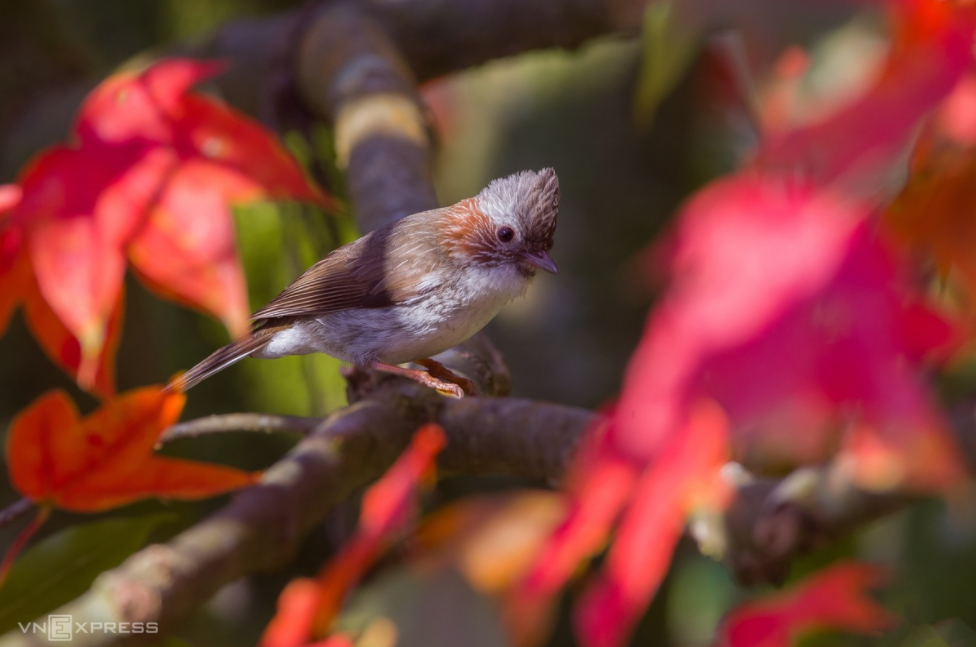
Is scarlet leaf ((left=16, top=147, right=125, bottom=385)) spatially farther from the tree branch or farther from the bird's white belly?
the bird's white belly

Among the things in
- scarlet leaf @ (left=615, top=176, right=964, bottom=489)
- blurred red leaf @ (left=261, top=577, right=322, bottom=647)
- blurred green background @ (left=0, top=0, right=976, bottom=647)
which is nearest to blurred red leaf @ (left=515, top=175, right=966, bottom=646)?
scarlet leaf @ (left=615, top=176, right=964, bottom=489)

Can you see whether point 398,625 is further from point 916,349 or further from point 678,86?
point 678,86

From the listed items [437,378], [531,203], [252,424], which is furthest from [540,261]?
[252,424]

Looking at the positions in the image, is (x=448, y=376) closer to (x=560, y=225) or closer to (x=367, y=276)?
(x=367, y=276)

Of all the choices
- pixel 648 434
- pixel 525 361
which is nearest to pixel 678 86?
pixel 525 361

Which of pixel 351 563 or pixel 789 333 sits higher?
pixel 789 333

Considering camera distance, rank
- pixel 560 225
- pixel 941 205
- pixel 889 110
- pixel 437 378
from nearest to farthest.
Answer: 1. pixel 889 110
2. pixel 941 205
3. pixel 437 378
4. pixel 560 225
